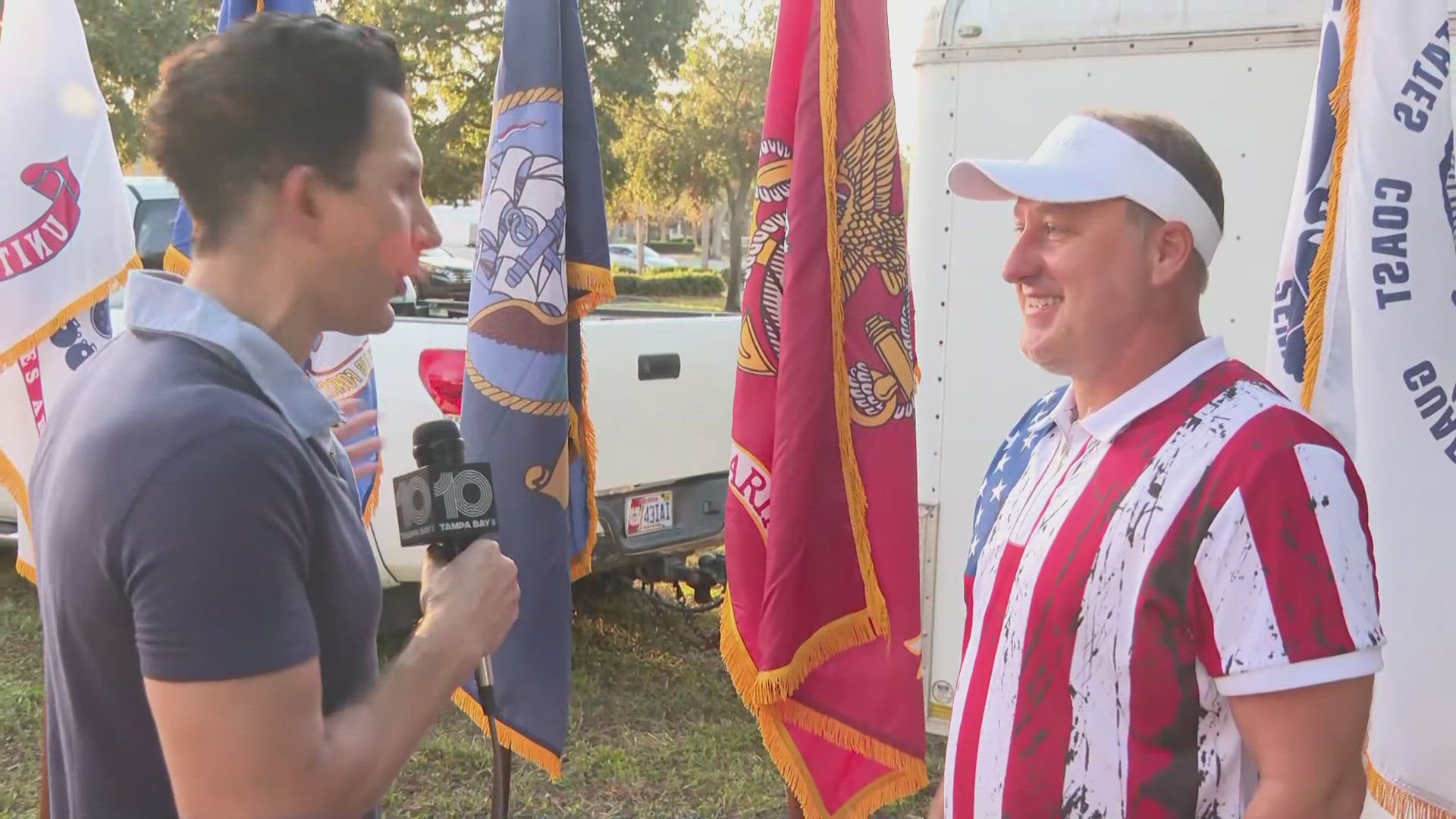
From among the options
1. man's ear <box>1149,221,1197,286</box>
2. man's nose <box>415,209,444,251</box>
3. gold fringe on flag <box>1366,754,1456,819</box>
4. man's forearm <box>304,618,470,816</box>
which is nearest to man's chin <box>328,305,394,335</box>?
man's nose <box>415,209,444,251</box>

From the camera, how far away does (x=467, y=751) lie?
4.05 metres

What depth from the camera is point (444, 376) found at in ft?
13.0

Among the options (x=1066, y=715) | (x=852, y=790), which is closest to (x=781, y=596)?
(x=852, y=790)

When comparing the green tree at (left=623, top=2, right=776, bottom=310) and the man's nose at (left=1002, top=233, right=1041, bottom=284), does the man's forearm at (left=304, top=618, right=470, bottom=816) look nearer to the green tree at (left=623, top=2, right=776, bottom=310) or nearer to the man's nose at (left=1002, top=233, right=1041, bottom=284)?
the man's nose at (left=1002, top=233, right=1041, bottom=284)

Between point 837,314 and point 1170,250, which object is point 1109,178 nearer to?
point 1170,250

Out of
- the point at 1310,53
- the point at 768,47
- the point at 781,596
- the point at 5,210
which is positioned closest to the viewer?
the point at 781,596

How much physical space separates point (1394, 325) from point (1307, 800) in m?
1.10

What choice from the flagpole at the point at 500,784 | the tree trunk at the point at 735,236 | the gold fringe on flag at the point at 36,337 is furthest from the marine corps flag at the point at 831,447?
the tree trunk at the point at 735,236

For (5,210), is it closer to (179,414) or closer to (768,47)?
(179,414)

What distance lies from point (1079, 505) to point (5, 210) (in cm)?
304

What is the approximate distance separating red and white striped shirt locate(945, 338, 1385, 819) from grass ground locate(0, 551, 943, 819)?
2291 mm

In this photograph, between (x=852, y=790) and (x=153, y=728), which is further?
(x=852, y=790)

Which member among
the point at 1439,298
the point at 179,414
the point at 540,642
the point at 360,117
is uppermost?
the point at 360,117

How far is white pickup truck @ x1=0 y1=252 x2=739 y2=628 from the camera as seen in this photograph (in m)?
4.02
